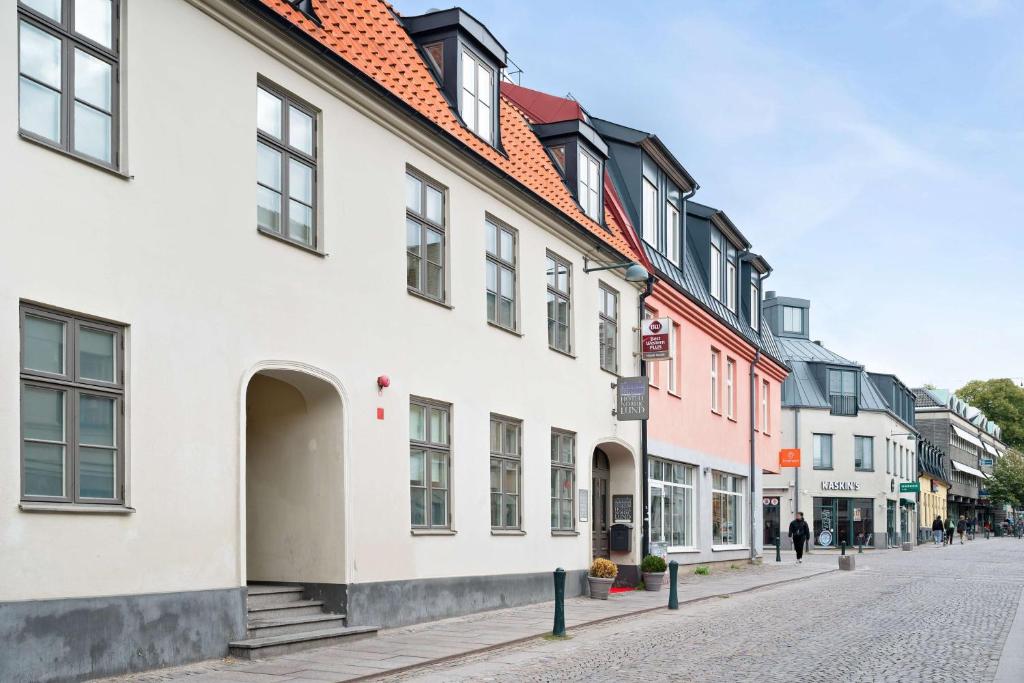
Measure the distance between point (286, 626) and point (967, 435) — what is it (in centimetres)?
9299

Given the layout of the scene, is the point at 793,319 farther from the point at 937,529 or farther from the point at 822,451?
the point at 937,529

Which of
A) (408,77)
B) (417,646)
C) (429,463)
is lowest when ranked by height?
(417,646)

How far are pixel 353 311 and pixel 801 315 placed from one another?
5435 cm

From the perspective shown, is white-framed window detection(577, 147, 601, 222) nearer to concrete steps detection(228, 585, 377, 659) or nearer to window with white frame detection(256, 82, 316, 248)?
window with white frame detection(256, 82, 316, 248)

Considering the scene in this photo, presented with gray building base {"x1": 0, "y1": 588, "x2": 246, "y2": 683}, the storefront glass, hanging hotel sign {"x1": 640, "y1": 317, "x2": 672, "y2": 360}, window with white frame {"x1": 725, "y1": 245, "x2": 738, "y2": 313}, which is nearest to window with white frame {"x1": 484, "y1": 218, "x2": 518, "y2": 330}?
hanging hotel sign {"x1": 640, "y1": 317, "x2": 672, "y2": 360}

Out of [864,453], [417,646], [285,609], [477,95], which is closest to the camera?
[417,646]

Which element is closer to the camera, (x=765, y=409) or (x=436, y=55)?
(x=436, y=55)

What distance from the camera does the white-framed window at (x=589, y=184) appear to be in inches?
906

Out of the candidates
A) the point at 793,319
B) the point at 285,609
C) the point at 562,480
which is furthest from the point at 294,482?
the point at 793,319

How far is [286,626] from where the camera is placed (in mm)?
12648

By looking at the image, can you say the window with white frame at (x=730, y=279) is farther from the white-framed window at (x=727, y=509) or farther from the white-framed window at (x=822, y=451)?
the white-framed window at (x=822, y=451)

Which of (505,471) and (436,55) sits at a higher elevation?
(436,55)

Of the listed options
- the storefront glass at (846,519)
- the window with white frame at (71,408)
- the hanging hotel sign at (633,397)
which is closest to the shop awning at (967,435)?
the storefront glass at (846,519)

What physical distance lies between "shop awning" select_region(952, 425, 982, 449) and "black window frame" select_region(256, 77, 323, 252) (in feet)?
279
